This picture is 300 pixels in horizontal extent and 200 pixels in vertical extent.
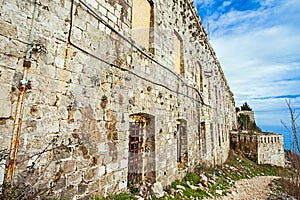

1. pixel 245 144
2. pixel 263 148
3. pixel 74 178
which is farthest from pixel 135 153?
pixel 263 148

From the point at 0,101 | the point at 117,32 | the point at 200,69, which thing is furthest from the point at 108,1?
the point at 200,69

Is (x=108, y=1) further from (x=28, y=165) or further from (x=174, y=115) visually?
(x=174, y=115)

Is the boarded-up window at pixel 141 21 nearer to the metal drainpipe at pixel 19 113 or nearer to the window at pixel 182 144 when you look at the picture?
the metal drainpipe at pixel 19 113

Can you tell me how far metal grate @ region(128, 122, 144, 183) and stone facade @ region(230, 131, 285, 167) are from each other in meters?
14.2

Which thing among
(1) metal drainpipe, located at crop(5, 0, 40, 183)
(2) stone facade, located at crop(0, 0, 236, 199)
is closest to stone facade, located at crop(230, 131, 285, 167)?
(2) stone facade, located at crop(0, 0, 236, 199)

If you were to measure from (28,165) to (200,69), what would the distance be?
9.31 m

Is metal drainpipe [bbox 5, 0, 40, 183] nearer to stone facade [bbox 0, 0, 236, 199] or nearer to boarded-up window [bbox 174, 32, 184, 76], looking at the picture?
stone facade [bbox 0, 0, 236, 199]

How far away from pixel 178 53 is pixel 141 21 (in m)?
2.75

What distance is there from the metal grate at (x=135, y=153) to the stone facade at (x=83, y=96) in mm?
22

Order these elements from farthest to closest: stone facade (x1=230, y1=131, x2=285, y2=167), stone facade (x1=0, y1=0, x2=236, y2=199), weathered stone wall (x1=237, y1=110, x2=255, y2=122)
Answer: weathered stone wall (x1=237, y1=110, x2=255, y2=122), stone facade (x1=230, y1=131, x2=285, y2=167), stone facade (x1=0, y1=0, x2=236, y2=199)

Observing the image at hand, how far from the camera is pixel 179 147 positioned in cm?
673

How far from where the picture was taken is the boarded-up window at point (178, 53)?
6.99m

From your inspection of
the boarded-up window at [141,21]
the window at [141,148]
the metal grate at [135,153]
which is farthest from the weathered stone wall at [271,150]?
the boarded-up window at [141,21]

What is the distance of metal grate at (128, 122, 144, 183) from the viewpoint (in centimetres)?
414
